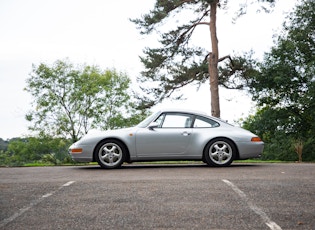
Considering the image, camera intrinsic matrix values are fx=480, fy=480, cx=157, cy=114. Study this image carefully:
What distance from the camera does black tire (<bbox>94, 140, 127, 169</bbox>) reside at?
11.2 metres

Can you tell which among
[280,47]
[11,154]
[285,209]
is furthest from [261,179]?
[11,154]

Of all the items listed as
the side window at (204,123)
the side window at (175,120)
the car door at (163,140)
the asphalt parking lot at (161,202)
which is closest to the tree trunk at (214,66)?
the side window at (204,123)

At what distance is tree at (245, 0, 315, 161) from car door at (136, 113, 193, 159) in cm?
1929

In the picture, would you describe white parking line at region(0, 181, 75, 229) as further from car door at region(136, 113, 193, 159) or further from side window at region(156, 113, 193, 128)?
side window at region(156, 113, 193, 128)

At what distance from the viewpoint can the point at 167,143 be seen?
11.3m

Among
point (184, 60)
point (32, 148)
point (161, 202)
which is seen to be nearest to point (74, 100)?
point (32, 148)

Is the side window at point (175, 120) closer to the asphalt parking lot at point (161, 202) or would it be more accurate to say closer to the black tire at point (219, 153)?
the black tire at point (219, 153)

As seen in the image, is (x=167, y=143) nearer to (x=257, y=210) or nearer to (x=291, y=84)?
(x=257, y=210)

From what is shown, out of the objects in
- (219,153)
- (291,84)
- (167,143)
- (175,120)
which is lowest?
(219,153)

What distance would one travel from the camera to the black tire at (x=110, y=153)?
11.2 m

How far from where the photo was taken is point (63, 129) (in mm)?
50938

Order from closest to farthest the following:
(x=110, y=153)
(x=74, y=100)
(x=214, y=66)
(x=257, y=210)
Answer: (x=257, y=210) → (x=110, y=153) → (x=214, y=66) → (x=74, y=100)

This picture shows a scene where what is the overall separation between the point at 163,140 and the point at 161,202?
16.8 feet

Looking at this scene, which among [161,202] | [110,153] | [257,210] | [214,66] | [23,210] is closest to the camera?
[257,210]
